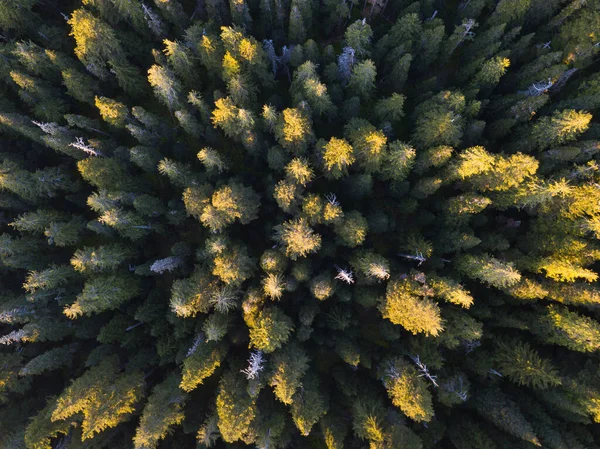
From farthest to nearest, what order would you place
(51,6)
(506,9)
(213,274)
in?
(51,6) < (506,9) < (213,274)

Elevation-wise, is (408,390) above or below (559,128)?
below

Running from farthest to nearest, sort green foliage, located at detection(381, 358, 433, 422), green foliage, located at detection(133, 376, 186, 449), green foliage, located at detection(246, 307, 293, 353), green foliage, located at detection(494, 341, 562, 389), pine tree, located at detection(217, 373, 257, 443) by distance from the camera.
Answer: green foliage, located at detection(494, 341, 562, 389), green foliage, located at detection(246, 307, 293, 353), green foliage, located at detection(133, 376, 186, 449), pine tree, located at detection(217, 373, 257, 443), green foliage, located at detection(381, 358, 433, 422)

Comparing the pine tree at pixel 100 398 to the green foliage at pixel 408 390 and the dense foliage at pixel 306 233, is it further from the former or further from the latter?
the green foliage at pixel 408 390

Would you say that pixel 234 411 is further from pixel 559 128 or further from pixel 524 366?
pixel 559 128

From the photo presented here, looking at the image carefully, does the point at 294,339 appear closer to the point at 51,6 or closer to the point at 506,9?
the point at 506,9

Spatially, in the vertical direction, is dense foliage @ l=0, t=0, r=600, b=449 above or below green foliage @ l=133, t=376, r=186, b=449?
above

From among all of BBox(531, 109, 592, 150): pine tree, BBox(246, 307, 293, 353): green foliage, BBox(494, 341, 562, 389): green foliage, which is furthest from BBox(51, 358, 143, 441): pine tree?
BBox(531, 109, 592, 150): pine tree

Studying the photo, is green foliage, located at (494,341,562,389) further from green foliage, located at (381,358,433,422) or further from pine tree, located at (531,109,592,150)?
pine tree, located at (531,109,592,150)

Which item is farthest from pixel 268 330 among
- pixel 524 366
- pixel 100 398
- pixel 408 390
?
pixel 524 366

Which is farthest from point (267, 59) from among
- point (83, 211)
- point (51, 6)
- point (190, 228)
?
point (51, 6)
